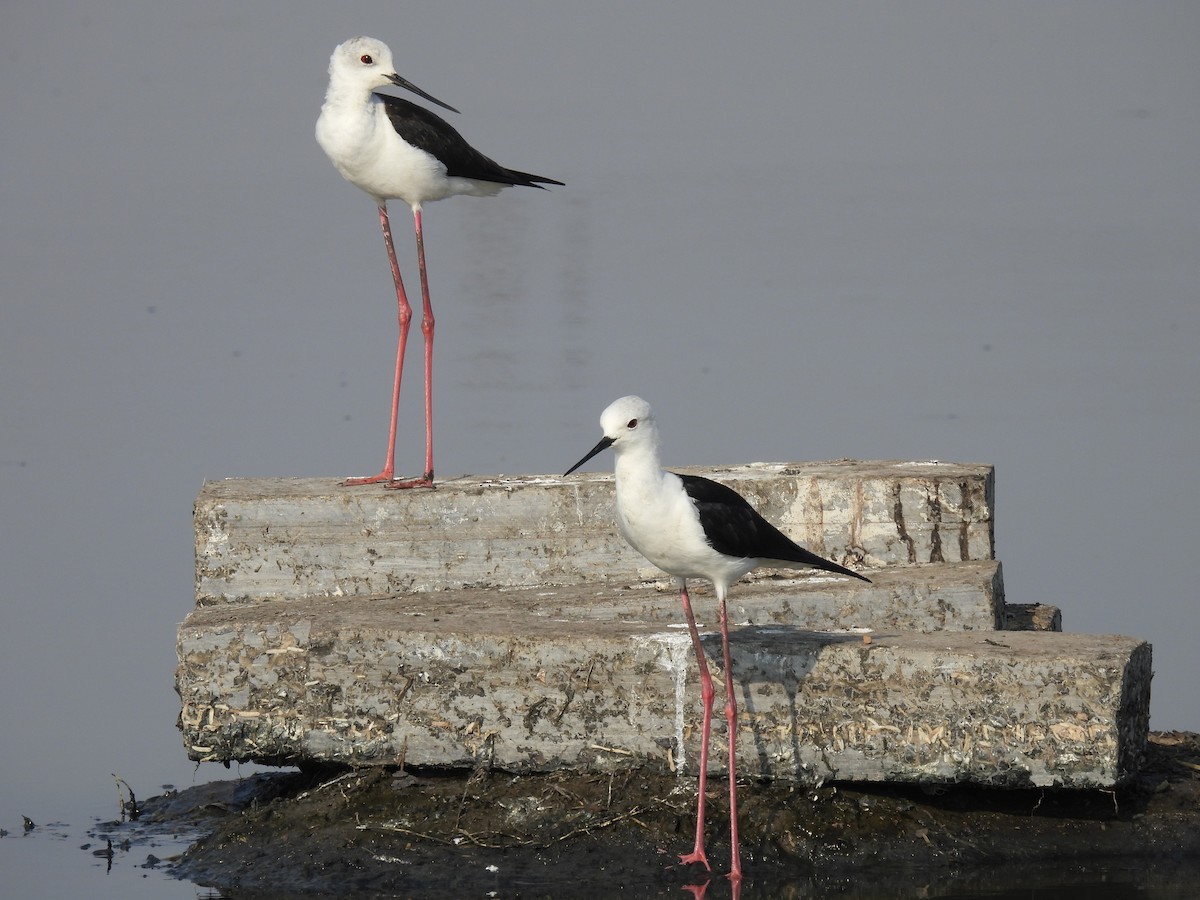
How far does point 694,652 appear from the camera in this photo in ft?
22.3

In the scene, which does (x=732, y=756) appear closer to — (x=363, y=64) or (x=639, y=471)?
(x=639, y=471)

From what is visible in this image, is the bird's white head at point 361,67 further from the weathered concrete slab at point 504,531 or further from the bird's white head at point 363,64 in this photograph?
the weathered concrete slab at point 504,531

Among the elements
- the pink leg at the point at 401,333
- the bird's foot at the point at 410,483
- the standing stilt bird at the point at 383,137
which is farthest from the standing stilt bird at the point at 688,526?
the standing stilt bird at the point at 383,137

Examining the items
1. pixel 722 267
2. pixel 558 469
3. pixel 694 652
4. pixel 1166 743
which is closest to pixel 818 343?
pixel 722 267

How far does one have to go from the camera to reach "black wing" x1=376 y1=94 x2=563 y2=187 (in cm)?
891

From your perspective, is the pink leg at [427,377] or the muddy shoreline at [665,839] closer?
the muddy shoreline at [665,839]

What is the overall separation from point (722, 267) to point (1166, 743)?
7.83 meters

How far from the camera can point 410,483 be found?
8117 mm

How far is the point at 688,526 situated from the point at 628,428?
1.30 ft

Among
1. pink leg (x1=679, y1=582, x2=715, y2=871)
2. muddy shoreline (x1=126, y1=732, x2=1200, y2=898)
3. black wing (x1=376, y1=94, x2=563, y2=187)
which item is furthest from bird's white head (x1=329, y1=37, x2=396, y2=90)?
muddy shoreline (x1=126, y1=732, x2=1200, y2=898)

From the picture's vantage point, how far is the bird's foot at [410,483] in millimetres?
8023

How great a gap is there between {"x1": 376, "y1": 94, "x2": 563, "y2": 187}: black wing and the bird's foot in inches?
61.5

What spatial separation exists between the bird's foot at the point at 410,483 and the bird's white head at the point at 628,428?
162 cm

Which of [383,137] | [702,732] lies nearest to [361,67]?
[383,137]
